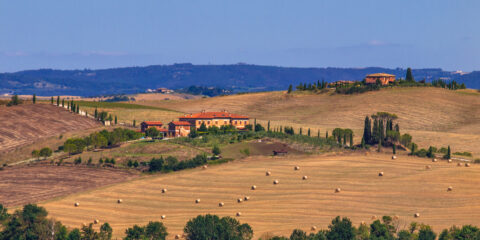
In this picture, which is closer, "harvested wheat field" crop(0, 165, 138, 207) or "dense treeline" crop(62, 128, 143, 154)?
"harvested wheat field" crop(0, 165, 138, 207)

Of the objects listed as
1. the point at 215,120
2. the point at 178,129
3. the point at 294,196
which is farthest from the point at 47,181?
the point at 215,120

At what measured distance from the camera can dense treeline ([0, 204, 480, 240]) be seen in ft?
262

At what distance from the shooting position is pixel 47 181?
120062 millimetres

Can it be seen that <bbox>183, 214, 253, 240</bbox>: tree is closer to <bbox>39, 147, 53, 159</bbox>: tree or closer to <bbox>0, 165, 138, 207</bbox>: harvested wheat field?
<bbox>0, 165, 138, 207</bbox>: harvested wheat field

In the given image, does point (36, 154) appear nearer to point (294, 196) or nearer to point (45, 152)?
point (45, 152)

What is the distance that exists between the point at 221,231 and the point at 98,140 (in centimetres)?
7041

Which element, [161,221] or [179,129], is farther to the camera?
[179,129]

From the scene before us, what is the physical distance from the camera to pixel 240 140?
15012 cm

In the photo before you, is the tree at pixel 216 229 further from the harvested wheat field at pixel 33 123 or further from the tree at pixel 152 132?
the tree at pixel 152 132

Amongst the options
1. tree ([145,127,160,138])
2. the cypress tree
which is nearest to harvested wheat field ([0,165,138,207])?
tree ([145,127,160,138])

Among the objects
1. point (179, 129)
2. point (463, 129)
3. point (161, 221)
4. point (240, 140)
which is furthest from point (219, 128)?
point (161, 221)

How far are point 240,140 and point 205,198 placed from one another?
49.2 meters

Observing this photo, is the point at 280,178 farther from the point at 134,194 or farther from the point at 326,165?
the point at 134,194

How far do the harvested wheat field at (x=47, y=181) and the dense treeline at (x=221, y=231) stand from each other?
1956cm
